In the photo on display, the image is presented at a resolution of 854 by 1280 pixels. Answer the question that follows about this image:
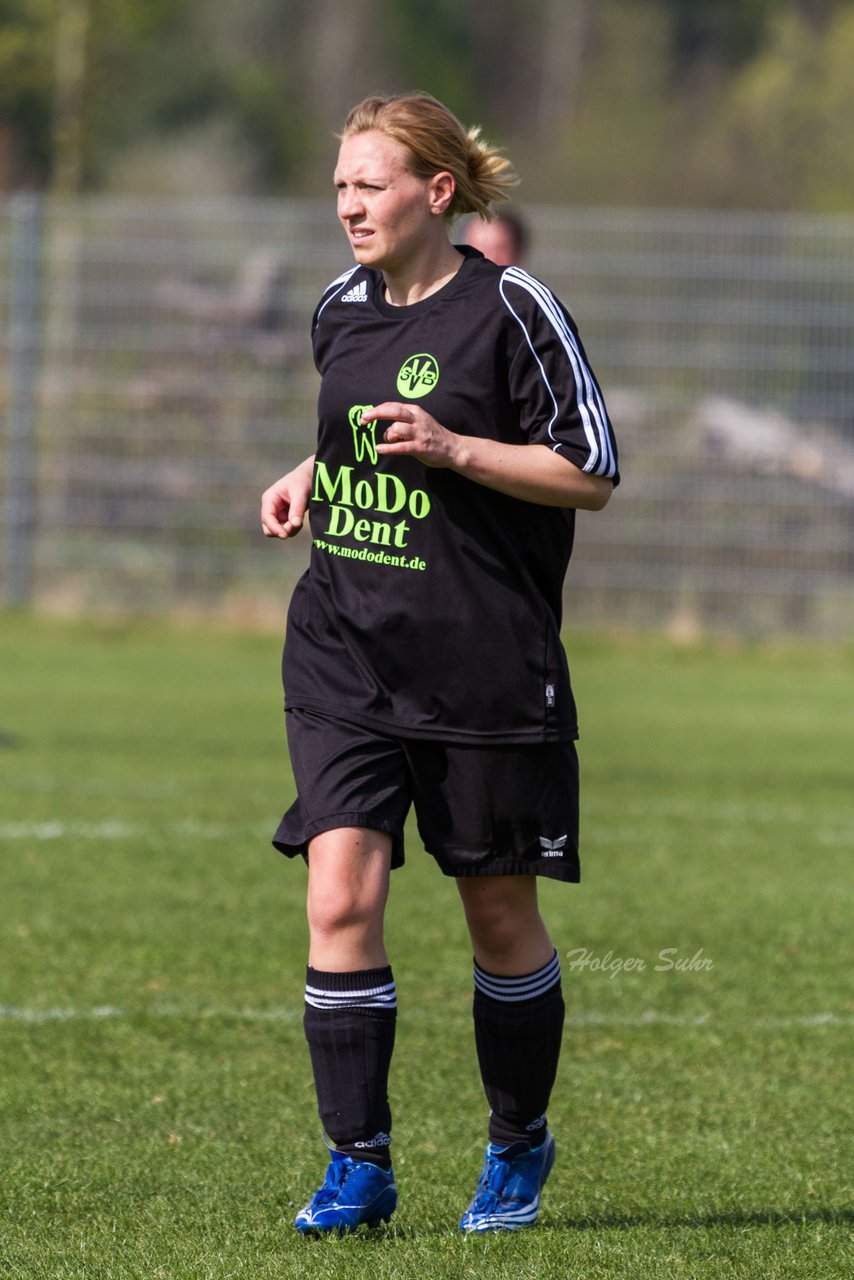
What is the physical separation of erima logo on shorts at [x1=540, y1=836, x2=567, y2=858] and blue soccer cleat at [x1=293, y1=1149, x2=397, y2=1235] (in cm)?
61

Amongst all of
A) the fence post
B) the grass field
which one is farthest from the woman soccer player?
the fence post

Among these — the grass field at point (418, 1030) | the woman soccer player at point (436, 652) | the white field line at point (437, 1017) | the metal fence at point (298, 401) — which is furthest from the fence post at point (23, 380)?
the woman soccer player at point (436, 652)

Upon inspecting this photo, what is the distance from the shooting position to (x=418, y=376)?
12.0ft

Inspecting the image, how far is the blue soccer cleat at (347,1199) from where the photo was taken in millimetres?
3533

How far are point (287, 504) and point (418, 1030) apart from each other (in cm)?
175

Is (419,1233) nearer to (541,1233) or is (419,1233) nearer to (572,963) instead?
(541,1233)

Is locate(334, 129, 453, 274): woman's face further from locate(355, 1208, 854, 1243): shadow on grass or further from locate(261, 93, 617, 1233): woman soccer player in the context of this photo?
locate(355, 1208, 854, 1243): shadow on grass

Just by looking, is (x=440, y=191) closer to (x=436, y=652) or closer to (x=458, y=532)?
(x=458, y=532)

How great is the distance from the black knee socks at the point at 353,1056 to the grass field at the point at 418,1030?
0.57 feet

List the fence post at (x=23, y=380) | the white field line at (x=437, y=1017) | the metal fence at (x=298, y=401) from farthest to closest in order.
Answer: the fence post at (x=23, y=380)
the metal fence at (x=298, y=401)
the white field line at (x=437, y=1017)

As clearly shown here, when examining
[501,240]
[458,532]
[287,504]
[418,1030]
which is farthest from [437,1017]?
[501,240]

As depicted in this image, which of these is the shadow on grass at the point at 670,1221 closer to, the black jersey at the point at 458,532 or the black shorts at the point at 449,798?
the black shorts at the point at 449,798

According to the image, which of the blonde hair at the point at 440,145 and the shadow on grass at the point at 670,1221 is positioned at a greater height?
the blonde hair at the point at 440,145

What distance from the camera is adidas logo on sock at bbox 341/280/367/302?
3.87 m
